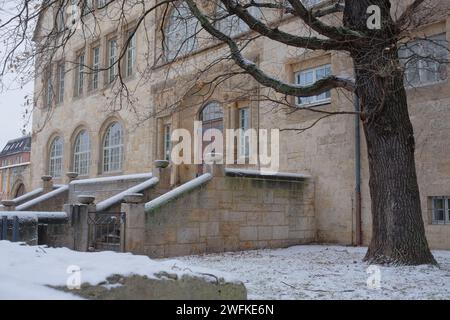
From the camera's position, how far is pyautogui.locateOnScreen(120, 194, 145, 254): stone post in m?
10.6

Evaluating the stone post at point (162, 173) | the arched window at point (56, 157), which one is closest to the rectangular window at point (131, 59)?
the arched window at point (56, 157)

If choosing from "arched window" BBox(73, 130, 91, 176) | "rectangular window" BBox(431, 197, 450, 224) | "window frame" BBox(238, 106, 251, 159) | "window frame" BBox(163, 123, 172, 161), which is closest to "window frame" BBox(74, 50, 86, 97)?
"arched window" BBox(73, 130, 91, 176)

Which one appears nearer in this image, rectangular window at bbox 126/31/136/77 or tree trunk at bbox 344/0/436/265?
tree trunk at bbox 344/0/436/265

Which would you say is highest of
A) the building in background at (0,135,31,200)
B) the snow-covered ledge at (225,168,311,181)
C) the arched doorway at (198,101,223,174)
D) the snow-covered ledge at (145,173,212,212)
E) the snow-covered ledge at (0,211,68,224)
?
the arched doorway at (198,101,223,174)

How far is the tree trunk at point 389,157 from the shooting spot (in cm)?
864

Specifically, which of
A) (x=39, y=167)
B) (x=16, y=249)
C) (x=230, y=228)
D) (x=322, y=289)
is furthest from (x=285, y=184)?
(x=39, y=167)

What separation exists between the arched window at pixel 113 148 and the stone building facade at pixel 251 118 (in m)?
0.04

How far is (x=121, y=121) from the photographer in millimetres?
22656

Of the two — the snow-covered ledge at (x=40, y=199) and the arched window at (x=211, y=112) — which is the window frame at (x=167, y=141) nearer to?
the arched window at (x=211, y=112)

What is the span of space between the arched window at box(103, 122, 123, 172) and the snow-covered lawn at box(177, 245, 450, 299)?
40.3 feet

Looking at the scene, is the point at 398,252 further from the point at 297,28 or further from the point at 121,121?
the point at 121,121

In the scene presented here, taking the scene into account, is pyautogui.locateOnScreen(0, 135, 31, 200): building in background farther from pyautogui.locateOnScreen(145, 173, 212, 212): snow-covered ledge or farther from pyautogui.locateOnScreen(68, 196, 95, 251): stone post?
pyautogui.locateOnScreen(145, 173, 212, 212): snow-covered ledge

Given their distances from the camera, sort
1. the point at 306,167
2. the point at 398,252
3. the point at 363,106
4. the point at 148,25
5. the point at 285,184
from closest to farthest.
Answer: the point at 398,252 → the point at 363,106 → the point at 285,184 → the point at 306,167 → the point at 148,25
